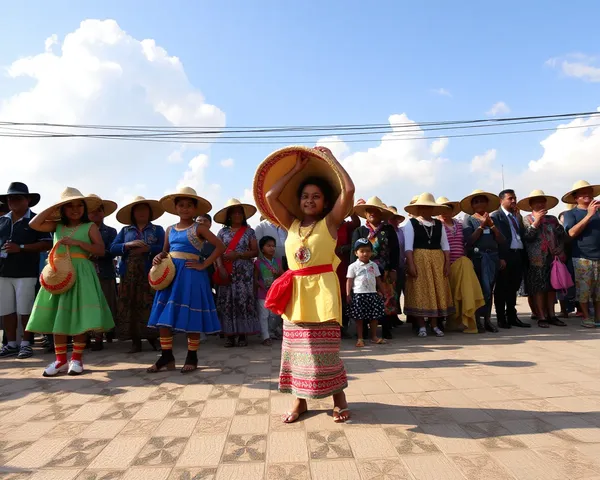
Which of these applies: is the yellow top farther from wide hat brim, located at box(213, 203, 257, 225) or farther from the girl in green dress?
wide hat brim, located at box(213, 203, 257, 225)

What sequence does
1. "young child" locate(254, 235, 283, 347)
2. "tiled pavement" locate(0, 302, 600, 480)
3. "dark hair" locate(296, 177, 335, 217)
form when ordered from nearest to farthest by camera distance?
"tiled pavement" locate(0, 302, 600, 480)
"dark hair" locate(296, 177, 335, 217)
"young child" locate(254, 235, 283, 347)

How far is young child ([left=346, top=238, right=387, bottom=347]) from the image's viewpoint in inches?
232

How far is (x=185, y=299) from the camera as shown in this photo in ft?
14.7

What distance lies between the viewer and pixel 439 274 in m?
6.41

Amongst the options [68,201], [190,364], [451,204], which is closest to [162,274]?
[190,364]

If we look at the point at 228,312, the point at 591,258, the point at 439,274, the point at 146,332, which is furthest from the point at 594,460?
the point at 591,258

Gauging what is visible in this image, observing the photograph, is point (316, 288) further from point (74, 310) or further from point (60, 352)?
point (60, 352)

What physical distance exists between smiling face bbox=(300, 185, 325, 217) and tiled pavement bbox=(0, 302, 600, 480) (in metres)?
1.64

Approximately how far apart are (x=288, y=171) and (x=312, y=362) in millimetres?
1582

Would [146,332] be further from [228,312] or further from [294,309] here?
[294,309]

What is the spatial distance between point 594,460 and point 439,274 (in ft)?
13.9

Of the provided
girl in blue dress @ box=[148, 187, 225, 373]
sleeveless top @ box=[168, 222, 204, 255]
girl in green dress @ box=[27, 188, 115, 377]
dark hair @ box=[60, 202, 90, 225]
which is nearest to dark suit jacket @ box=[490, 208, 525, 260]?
girl in blue dress @ box=[148, 187, 225, 373]

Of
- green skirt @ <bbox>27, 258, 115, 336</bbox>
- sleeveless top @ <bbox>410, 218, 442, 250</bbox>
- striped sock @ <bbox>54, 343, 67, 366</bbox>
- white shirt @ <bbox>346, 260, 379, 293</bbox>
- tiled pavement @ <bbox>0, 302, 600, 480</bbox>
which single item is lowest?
tiled pavement @ <bbox>0, 302, 600, 480</bbox>

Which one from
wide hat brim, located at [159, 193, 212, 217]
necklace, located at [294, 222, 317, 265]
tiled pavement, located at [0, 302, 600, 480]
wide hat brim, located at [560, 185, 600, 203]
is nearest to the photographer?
tiled pavement, located at [0, 302, 600, 480]
